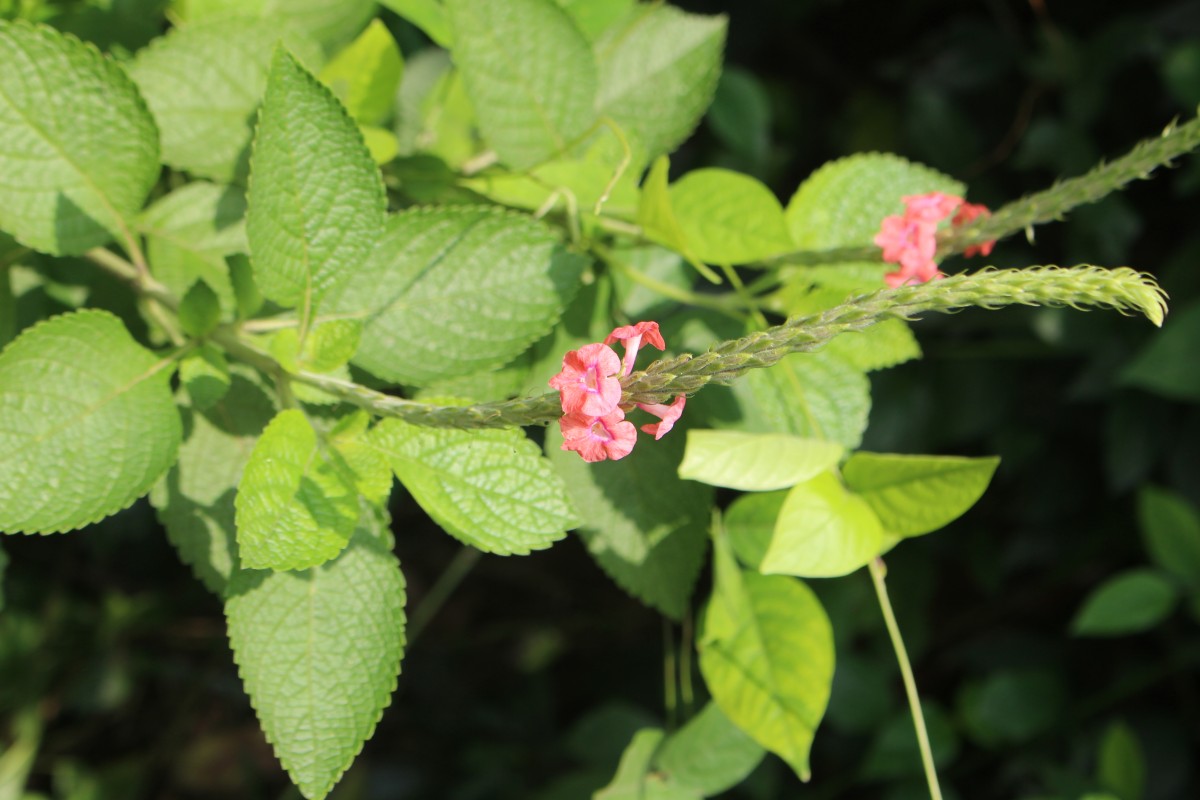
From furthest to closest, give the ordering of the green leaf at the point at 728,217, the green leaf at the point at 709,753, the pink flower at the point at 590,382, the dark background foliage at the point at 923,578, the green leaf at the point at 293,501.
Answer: the dark background foliage at the point at 923,578 → the green leaf at the point at 709,753 → the green leaf at the point at 728,217 → the green leaf at the point at 293,501 → the pink flower at the point at 590,382

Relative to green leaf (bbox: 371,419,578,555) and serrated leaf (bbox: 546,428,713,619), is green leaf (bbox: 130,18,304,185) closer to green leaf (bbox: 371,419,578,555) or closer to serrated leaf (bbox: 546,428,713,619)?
green leaf (bbox: 371,419,578,555)

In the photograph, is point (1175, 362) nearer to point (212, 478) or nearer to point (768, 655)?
point (768, 655)

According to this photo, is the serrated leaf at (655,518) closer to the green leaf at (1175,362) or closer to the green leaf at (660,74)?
the green leaf at (660,74)

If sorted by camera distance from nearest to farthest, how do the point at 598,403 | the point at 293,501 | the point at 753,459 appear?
the point at 598,403, the point at 293,501, the point at 753,459

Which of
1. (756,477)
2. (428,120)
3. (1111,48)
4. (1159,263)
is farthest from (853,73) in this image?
(756,477)

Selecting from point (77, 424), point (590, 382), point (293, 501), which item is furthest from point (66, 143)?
point (590, 382)

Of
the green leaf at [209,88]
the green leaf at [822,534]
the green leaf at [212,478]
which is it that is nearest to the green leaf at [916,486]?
the green leaf at [822,534]
